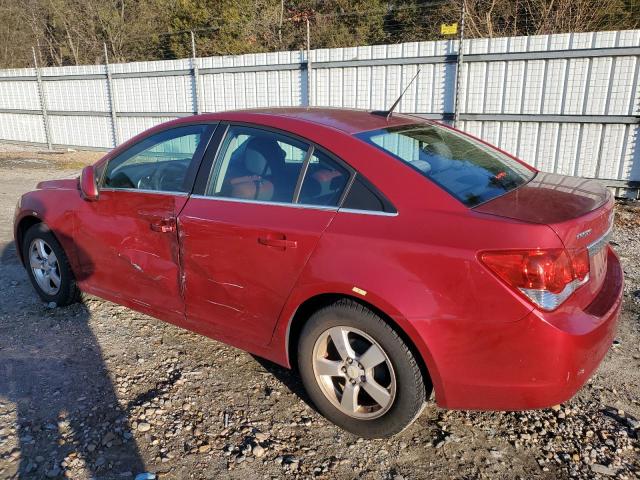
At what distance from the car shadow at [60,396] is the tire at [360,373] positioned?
0.98 metres

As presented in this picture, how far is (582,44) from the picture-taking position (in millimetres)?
7758

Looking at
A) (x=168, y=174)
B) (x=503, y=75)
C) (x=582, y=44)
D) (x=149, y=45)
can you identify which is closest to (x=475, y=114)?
(x=503, y=75)

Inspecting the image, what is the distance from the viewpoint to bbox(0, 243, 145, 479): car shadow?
254 cm

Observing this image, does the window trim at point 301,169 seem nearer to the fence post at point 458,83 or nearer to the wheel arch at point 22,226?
the wheel arch at point 22,226

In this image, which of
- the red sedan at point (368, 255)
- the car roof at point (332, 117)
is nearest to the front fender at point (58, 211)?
the red sedan at point (368, 255)

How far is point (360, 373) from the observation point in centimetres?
258

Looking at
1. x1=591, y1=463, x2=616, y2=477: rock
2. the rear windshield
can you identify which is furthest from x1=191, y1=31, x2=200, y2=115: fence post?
x1=591, y1=463, x2=616, y2=477: rock

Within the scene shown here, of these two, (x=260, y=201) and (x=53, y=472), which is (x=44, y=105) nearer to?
(x=260, y=201)

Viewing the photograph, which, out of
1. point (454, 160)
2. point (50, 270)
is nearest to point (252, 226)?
point (454, 160)

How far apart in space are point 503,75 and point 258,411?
7468mm

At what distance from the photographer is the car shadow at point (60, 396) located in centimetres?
254

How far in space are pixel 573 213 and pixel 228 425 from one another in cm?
205

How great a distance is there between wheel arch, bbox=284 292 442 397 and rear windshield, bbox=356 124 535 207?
644 millimetres

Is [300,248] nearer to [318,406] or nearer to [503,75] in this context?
[318,406]
